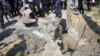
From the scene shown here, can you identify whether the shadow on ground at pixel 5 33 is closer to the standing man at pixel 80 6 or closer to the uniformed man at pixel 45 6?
the uniformed man at pixel 45 6

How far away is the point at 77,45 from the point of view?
543 inches

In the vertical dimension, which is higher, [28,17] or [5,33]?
[28,17]

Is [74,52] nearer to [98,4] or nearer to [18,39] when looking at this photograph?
[18,39]

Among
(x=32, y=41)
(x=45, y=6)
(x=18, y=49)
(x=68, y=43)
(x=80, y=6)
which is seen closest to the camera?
(x=68, y=43)

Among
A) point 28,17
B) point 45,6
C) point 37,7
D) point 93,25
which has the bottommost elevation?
point 93,25

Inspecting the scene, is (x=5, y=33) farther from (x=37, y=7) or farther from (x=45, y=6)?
(x=45, y=6)

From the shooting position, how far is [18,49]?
13.3 meters

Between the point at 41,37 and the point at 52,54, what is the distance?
1.34 metres

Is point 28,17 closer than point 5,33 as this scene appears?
Yes

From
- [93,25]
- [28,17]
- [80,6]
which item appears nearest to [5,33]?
[28,17]

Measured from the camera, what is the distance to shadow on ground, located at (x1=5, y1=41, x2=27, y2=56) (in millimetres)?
13117

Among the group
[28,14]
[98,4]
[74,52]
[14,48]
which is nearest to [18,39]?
[14,48]

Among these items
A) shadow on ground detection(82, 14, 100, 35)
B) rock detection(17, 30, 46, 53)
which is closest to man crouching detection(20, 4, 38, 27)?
rock detection(17, 30, 46, 53)

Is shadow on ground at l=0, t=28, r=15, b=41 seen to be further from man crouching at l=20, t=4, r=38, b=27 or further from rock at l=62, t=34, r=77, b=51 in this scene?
rock at l=62, t=34, r=77, b=51
